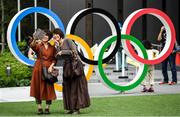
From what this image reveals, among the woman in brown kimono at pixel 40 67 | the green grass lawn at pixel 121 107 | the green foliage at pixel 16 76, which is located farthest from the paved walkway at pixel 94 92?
the woman in brown kimono at pixel 40 67

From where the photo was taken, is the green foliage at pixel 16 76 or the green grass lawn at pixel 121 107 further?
the green foliage at pixel 16 76

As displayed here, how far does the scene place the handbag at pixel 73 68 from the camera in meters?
13.0

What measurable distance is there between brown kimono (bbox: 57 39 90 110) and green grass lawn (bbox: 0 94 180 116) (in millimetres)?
270

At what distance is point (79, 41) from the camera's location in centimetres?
1719

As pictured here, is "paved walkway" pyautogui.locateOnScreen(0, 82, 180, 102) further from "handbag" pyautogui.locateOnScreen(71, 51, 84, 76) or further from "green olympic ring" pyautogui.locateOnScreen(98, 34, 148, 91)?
"handbag" pyautogui.locateOnScreen(71, 51, 84, 76)

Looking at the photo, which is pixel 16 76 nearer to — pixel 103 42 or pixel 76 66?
pixel 103 42

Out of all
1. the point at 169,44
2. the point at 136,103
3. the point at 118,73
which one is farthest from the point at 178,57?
the point at 136,103

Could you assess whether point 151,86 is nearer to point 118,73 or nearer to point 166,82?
point 166,82

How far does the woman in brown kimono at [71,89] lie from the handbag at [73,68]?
3cm

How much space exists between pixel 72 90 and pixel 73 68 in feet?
1.57

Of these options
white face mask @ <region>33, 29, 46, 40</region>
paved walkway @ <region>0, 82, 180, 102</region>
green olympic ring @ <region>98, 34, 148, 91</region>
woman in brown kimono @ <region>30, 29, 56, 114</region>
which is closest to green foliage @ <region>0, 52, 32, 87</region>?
paved walkway @ <region>0, 82, 180, 102</region>

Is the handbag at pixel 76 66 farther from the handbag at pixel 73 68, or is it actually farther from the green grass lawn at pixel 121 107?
the green grass lawn at pixel 121 107

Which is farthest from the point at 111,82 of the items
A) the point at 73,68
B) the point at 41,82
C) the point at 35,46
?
the point at 35,46

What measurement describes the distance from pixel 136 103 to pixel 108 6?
847 inches
